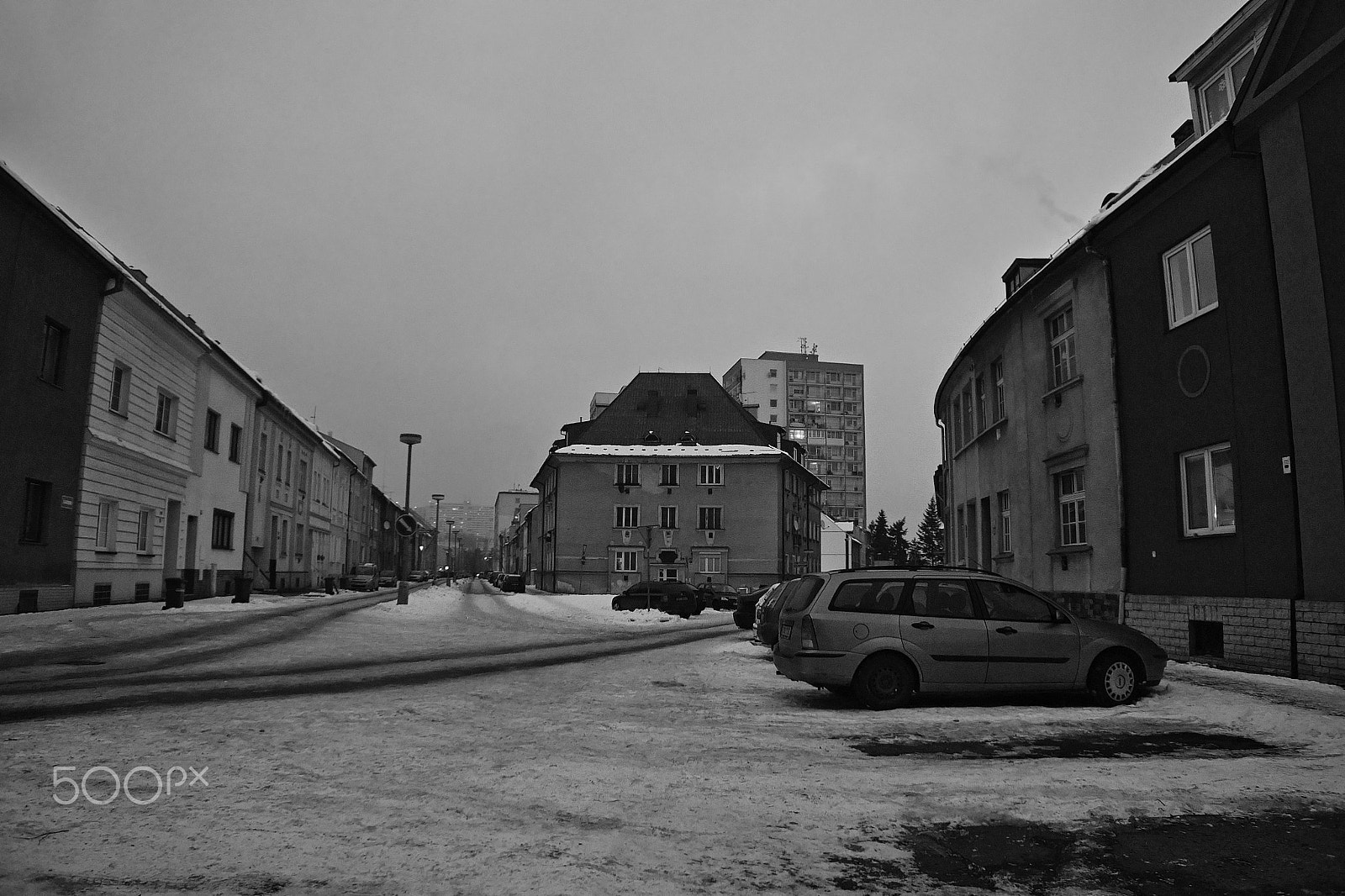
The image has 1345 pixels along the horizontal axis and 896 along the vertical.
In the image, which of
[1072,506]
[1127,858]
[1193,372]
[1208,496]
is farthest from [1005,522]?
[1127,858]

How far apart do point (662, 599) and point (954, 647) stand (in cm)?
2420

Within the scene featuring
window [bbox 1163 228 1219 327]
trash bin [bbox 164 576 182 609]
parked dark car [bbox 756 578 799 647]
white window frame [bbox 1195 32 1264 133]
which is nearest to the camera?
window [bbox 1163 228 1219 327]

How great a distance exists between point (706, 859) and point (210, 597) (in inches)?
1130

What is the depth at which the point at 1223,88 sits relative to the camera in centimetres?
1568

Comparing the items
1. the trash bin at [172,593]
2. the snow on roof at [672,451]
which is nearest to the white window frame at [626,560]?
the snow on roof at [672,451]

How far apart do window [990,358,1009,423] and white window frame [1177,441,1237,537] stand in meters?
8.43

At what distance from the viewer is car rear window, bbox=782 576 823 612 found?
10.8 m

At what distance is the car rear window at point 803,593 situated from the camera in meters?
10.8

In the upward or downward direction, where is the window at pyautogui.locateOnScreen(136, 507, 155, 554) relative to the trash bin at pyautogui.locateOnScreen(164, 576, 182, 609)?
upward

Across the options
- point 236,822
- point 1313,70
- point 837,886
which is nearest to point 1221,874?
point 837,886

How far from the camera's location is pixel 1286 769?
6.77 metres

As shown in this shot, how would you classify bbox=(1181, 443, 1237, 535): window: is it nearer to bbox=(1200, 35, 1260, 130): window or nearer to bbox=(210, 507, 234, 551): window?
bbox=(1200, 35, 1260, 130): window

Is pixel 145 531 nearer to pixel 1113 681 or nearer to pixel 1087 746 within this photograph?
pixel 1113 681

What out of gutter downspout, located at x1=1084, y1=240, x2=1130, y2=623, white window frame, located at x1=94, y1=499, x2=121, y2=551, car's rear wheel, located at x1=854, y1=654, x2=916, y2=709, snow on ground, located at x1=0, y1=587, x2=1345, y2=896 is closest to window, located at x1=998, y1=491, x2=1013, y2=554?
gutter downspout, located at x1=1084, y1=240, x2=1130, y2=623
